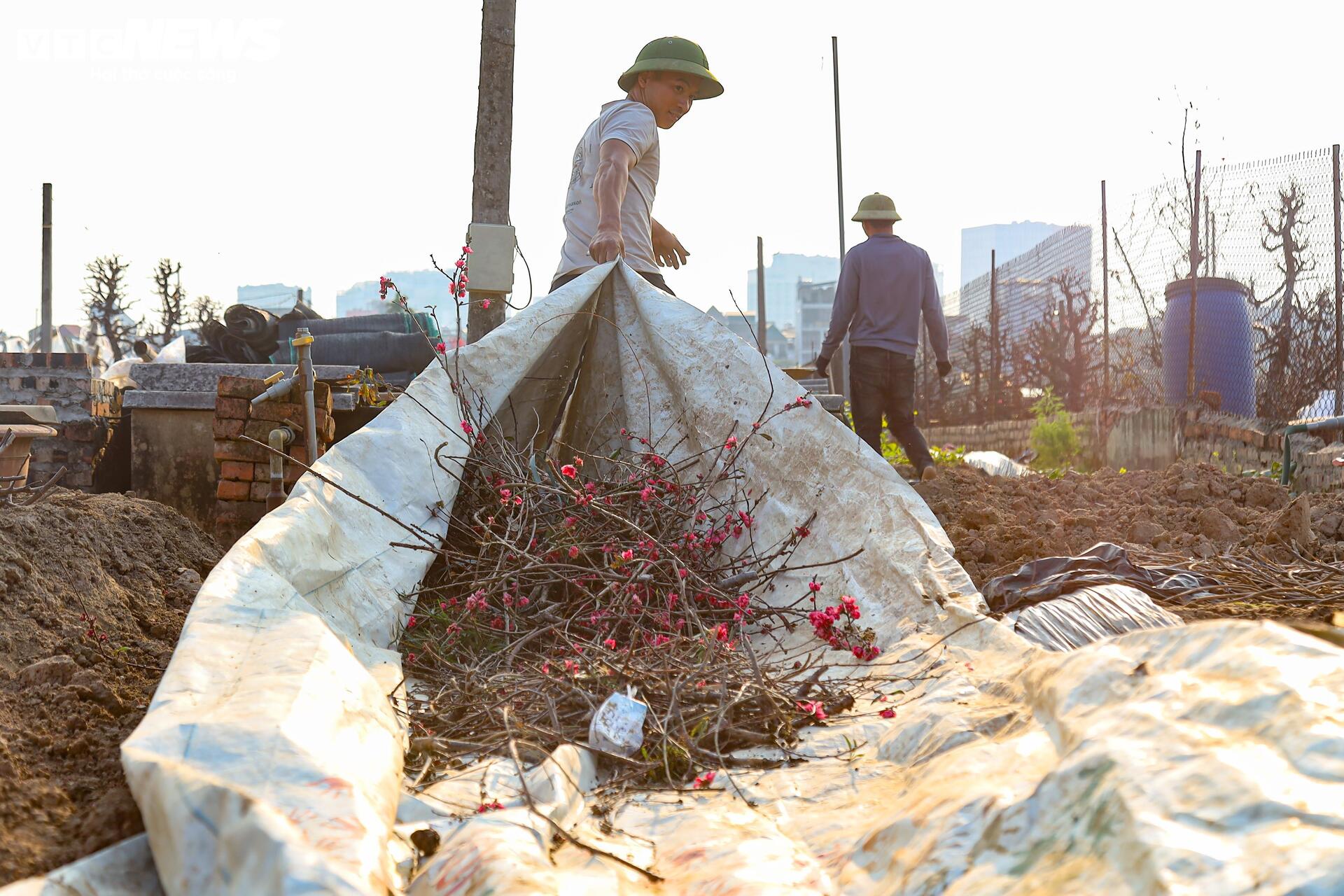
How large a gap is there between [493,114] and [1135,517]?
3.70 meters

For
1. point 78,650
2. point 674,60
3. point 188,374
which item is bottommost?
point 78,650

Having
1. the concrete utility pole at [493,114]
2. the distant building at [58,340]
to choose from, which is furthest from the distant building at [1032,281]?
the distant building at [58,340]

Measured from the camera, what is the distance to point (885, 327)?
525cm

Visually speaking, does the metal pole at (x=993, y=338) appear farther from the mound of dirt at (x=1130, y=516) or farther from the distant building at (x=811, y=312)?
the distant building at (x=811, y=312)

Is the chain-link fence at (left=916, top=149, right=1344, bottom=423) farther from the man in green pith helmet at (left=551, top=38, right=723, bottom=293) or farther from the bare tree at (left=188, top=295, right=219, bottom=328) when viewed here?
the bare tree at (left=188, top=295, right=219, bottom=328)

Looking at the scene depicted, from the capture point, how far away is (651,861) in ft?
5.01

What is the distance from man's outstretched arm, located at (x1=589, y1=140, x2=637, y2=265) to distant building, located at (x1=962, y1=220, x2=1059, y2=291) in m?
94.5

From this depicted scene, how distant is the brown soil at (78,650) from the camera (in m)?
1.44

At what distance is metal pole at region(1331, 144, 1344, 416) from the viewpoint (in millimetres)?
6312

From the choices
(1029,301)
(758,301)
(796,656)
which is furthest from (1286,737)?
(758,301)

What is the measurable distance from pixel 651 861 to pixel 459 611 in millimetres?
1270

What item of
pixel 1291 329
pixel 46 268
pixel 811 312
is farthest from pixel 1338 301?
pixel 811 312

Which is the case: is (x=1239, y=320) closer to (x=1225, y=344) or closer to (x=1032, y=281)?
(x=1225, y=344)

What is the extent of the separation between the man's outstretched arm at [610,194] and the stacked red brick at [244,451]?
144cm
